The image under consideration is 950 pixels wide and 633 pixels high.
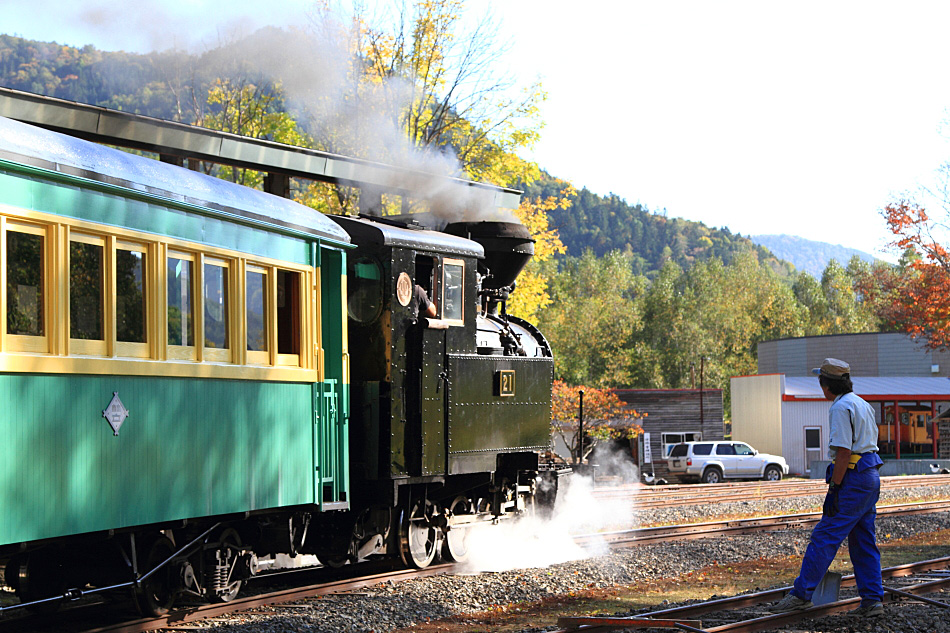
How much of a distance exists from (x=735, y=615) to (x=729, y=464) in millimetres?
25371

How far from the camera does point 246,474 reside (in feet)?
25.1

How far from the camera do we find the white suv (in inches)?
1243

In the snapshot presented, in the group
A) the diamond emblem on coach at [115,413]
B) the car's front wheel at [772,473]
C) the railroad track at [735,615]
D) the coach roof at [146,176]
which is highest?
the coach roof at [146,176]

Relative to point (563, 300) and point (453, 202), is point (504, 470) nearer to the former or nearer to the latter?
point (453, 202)

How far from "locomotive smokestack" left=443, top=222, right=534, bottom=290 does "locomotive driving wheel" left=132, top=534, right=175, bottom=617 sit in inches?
213

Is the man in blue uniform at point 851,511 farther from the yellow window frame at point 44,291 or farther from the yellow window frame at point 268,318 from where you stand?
the yellow window frame at point 44,291

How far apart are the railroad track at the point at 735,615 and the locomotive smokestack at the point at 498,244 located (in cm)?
518

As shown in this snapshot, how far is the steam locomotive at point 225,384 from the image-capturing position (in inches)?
230

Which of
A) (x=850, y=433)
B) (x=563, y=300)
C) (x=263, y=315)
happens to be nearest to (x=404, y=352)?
(x=263, y=315)

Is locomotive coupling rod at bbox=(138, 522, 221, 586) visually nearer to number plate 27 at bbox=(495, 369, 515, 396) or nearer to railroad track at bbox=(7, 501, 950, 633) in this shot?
railroad track at bbox=(7, 501, 950, 633)

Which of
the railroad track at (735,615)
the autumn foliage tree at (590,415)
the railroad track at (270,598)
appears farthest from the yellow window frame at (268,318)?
the autumn foliage tree at (590,415)

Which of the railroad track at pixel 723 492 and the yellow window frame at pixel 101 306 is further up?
the yellow window frame at pixel 101 306

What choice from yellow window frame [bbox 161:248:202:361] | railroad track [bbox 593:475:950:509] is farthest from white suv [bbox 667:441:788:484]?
yellow window frame [bbox 161:248:202:361]

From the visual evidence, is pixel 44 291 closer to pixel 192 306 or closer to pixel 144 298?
pixel 144 298
